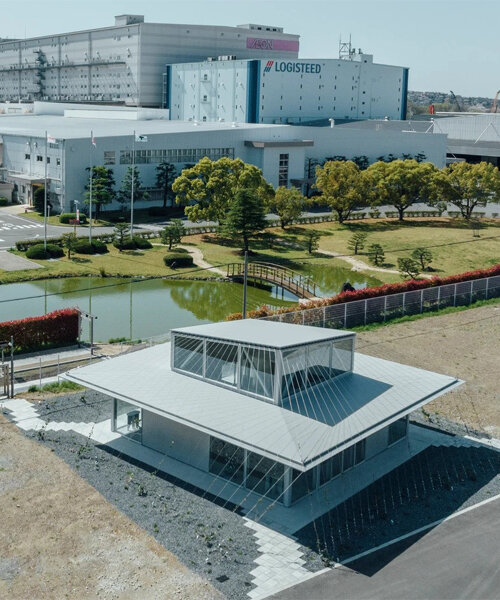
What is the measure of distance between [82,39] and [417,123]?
43.2 metres

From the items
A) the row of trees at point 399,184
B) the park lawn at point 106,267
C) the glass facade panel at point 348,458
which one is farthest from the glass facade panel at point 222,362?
the row of trees at point 399,184

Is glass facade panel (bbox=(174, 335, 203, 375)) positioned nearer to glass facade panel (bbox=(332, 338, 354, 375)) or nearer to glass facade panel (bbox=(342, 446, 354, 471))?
glass facade panel (bbox=(332, 338, 354, 375))

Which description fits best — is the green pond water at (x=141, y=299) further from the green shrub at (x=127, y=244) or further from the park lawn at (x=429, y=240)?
the green shrub at (x=127, y=244)

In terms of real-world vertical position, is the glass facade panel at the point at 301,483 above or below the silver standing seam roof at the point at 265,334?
below

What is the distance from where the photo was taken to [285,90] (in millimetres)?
72688

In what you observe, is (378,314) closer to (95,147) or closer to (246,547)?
(246,547)

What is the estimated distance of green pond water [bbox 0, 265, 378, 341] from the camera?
30719 millimetres

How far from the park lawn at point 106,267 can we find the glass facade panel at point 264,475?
22725mm

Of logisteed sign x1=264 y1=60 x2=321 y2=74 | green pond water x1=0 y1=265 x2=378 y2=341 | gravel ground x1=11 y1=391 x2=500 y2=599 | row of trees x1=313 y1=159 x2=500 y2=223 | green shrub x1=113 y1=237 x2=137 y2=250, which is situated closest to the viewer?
gravel ground x1=11 y1=391 x2=500 y2=599

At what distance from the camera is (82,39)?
9588 cm

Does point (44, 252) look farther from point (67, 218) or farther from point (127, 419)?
point (127, 419)

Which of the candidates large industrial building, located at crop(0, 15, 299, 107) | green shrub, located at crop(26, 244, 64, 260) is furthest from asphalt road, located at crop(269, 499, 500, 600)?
large industrial building, located at crop(0, 15, 299, 107)

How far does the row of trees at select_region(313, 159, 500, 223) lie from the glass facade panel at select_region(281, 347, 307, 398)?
36.0 m

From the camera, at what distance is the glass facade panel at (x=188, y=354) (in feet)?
59.4
